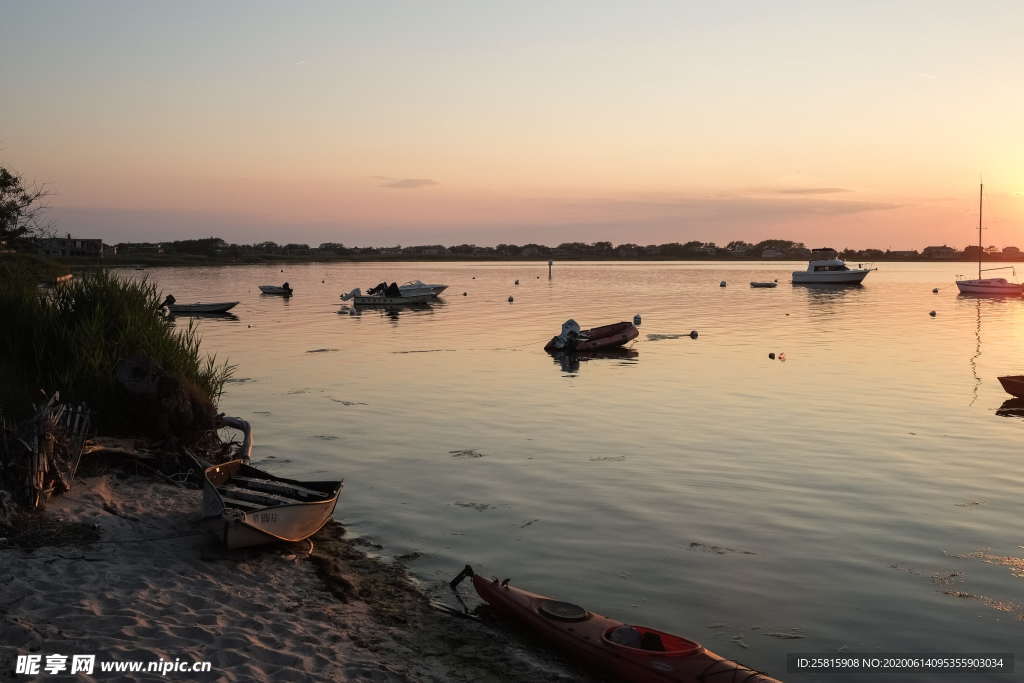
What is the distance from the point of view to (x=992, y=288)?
10144cm

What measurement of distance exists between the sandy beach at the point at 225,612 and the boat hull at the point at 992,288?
107 meters

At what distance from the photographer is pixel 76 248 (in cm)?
18350

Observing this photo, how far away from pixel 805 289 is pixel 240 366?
98696 millimetres

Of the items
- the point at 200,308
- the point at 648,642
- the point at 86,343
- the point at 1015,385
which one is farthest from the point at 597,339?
the point at 200,308

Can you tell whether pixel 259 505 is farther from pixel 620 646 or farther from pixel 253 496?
pixel 620 646

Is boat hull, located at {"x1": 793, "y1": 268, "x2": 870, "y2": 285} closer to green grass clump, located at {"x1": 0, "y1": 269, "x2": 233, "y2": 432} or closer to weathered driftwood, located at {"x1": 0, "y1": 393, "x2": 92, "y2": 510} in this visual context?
green grass clump, located at {"x1": 0, "y1": 269, "x2": 233, "y2": 432}

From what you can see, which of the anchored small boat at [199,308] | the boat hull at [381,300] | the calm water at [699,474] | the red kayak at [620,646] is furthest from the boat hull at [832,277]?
the red kayak at [620,646]

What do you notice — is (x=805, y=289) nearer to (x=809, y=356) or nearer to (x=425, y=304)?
(x=425, y=304)

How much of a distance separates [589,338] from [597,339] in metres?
0.49

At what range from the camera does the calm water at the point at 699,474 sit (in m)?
12.2

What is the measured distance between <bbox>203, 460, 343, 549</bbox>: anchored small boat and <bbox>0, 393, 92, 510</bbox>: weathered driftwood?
2.17 metres

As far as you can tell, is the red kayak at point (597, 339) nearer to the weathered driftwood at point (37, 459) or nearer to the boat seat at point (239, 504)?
the boat seat at point (239, 504)

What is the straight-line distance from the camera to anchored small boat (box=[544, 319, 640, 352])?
4472 centimetres

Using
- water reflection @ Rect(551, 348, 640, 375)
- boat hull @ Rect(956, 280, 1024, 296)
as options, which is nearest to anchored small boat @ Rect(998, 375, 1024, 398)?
water reflection @ Rect(551, 348, 640, 375)
